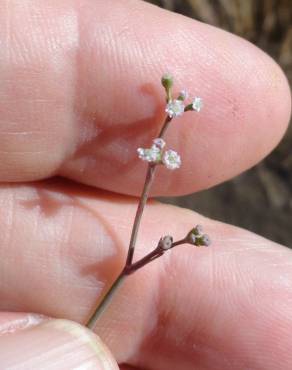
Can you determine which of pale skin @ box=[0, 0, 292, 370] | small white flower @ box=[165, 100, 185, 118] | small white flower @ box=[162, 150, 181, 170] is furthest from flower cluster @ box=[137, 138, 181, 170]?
pale skin @ box=[0, 0, 292, 370]

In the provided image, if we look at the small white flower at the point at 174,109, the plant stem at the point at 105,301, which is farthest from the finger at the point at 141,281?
the small white flower at the point at 174,109

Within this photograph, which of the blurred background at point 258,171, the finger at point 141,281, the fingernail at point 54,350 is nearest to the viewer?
the fingernail at point 54,350

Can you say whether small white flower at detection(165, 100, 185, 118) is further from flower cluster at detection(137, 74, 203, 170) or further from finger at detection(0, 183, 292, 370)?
finger at detection(0, 183, 292, 370)

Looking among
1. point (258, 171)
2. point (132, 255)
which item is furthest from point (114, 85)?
point (258, 171)

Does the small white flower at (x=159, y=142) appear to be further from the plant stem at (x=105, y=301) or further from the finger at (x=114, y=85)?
the plant stem at (x=105, y=301)

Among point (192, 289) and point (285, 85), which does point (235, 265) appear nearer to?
point (192, 289)

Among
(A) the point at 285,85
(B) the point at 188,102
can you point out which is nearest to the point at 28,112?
(B) the point at 188,102
